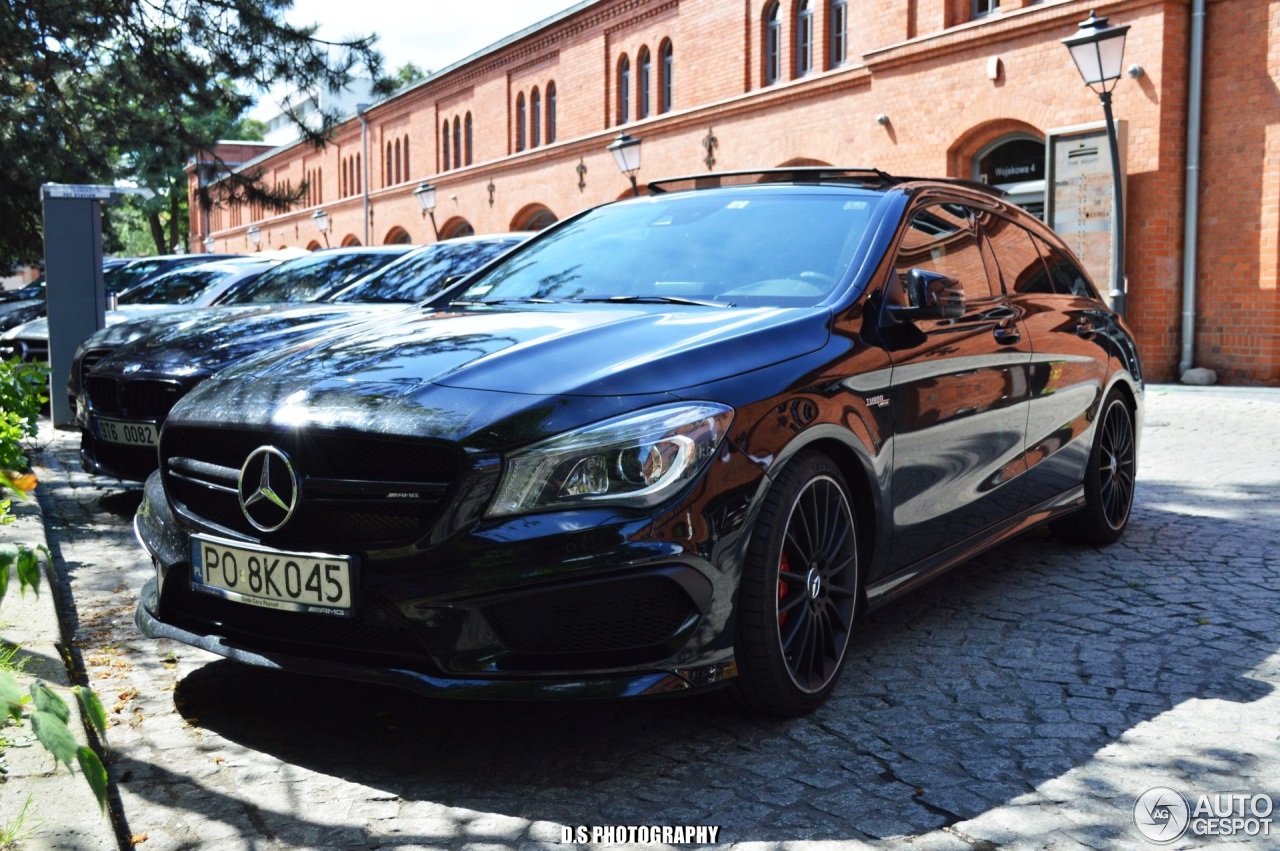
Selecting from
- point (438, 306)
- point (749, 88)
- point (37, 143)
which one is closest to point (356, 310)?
point (438, 306)

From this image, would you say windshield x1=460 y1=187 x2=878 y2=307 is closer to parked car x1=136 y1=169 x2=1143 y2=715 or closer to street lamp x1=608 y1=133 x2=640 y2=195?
parked car x1=136 y1=169 x2=1143 y2=715

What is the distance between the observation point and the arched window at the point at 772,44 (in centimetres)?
2562

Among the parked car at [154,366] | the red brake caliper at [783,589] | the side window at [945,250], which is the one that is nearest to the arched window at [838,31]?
the parked car at [154,366]

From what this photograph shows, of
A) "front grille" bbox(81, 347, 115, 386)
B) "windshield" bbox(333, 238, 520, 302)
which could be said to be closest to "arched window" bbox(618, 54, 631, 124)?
"windshield" bbox(333, 238, 520, 302)

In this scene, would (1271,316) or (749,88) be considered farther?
(749,88)

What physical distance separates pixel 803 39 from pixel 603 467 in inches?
911

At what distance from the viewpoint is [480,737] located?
3545 millimetres

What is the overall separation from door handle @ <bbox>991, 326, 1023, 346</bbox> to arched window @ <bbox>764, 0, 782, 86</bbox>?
70.9 feet

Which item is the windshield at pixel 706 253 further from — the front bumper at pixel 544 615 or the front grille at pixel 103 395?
the front grille at pixel 103 395

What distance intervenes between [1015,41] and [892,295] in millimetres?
16378

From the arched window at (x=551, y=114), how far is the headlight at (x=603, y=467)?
3276cm

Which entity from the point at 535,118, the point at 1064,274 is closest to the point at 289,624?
the point at 1064,274

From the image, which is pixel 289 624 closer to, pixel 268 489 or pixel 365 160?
pixel 268 489

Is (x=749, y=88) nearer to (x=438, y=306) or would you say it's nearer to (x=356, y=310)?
(x=356, y=310)
